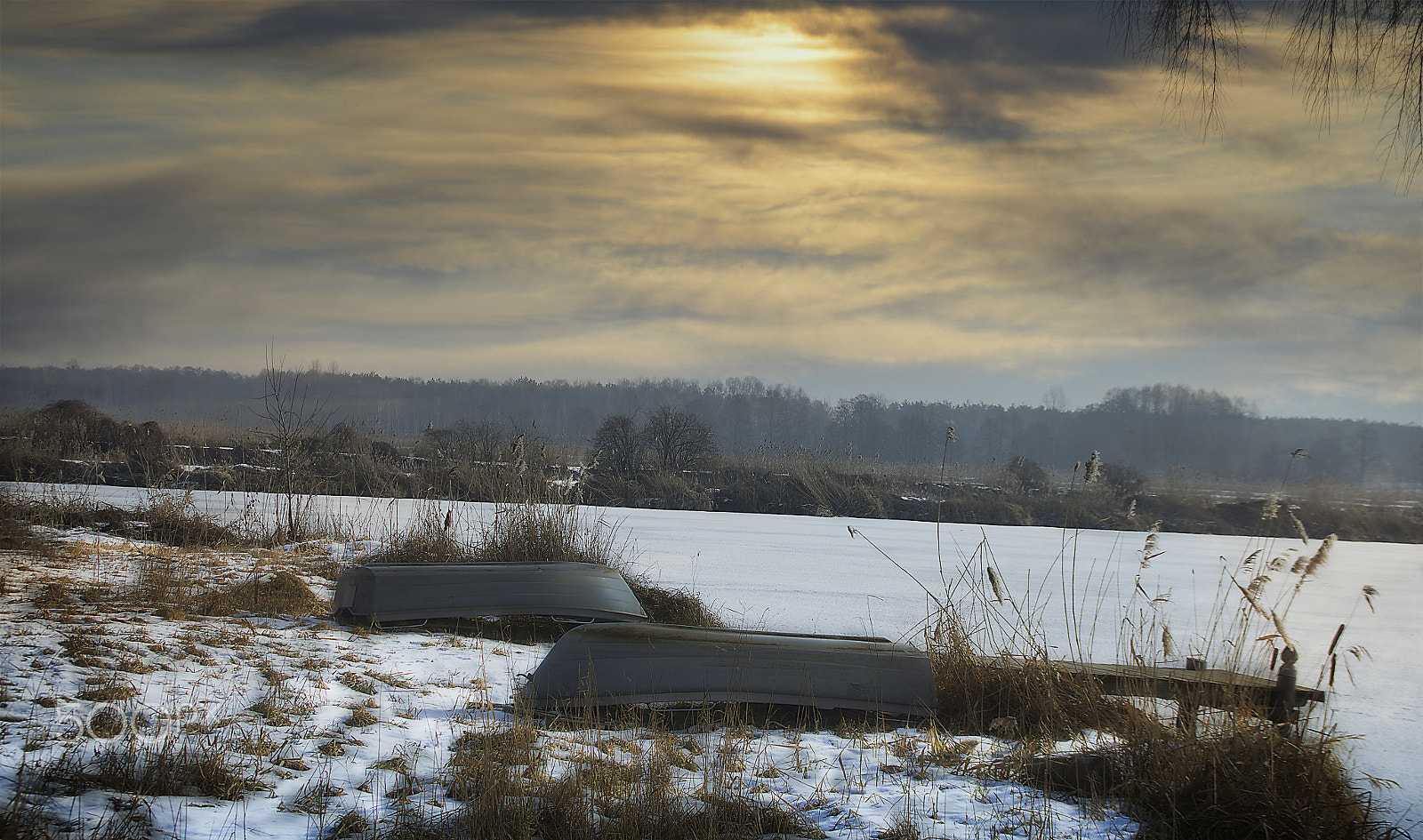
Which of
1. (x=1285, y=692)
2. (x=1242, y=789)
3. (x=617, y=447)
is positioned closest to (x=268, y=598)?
(x=1242, y=789)

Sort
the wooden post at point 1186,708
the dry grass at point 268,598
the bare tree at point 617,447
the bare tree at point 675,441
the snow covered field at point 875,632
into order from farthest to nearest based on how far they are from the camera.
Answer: the bare tree at point 675,441
the bare tree at point 617,447
the dry grass at point 268,598
the wooden post at point 1186,708
the snow covered field at point 875,632

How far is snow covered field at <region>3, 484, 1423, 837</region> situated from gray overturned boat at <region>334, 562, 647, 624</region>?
281 mm

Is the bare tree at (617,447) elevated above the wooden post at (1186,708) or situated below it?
above

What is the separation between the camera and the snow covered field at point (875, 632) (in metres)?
2.87

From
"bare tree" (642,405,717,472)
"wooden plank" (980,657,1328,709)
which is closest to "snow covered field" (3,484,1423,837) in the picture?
"wooden plank" (980,657,1328,709)

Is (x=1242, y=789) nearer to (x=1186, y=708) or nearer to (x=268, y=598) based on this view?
(x=1186, y=708)

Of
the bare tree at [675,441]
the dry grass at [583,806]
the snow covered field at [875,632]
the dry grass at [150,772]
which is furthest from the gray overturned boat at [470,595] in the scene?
the bare tree at [675,441]

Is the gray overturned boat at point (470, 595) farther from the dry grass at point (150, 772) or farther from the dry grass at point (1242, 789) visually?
the dry grass at point (1242, 789)

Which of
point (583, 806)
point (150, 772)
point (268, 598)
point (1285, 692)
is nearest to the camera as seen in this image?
point (150, 772)

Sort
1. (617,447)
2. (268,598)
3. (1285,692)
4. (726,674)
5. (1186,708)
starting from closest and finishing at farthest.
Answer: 1. (1186,708)
2. (1285,692)
3. (726,674)
4. (268,598)
5. (617,447)

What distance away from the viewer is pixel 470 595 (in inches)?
213

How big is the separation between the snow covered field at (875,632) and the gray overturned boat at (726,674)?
249 mm

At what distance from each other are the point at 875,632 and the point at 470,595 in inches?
112

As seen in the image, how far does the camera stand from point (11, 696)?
9.57ft
